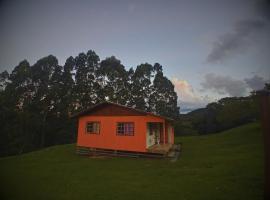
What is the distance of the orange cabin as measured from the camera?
15.1 m

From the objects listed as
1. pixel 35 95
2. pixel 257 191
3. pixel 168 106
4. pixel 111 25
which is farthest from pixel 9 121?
pixel 257 191

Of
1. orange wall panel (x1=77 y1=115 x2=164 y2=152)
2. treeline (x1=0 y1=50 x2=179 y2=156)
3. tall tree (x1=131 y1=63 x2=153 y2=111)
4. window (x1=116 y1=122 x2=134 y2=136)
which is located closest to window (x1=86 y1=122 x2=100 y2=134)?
orange wall panel (x1=77 y1=115 x2=164 y2=152)

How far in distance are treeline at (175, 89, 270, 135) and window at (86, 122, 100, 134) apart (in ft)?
74.8

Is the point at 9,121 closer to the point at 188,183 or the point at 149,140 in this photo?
the point at 149,140

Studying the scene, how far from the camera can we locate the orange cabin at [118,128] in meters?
15.1

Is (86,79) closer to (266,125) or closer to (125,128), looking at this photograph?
(125,128)

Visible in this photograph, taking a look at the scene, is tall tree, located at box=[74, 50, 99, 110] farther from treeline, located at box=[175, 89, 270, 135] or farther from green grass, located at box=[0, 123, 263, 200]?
green grass, located at box=[0, 123, 263, 200]

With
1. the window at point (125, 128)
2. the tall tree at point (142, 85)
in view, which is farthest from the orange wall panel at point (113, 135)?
the tall tree at point (142, 85)

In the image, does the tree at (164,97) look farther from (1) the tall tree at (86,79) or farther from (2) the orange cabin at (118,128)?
(2) the orange cabin at (118,128)

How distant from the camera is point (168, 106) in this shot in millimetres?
37438

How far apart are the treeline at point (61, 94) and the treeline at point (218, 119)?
4.05 m

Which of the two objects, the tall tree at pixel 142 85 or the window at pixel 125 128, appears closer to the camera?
the window at pixel 125 128

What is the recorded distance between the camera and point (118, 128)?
16.0 metres

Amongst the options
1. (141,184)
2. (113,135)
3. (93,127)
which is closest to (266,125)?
(141,184)
